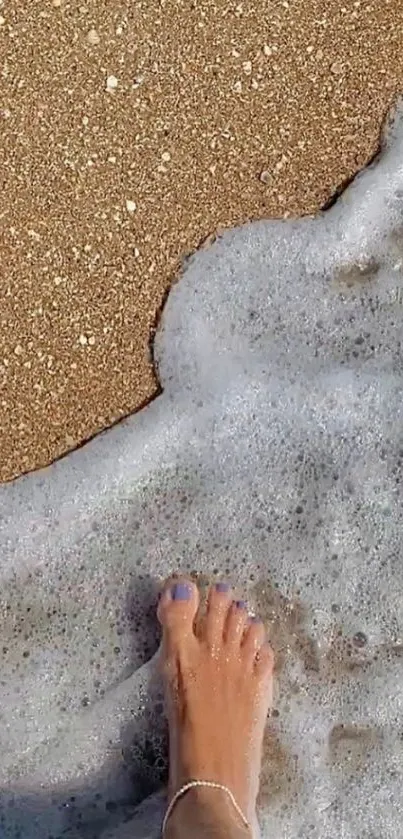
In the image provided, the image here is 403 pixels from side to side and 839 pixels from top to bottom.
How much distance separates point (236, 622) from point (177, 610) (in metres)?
0.13

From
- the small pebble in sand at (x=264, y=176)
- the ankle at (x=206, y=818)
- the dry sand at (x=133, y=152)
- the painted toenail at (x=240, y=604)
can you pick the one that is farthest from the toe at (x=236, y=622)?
the small pebble in sand at (x=264, y=176)

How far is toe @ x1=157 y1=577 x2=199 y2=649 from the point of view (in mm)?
1674

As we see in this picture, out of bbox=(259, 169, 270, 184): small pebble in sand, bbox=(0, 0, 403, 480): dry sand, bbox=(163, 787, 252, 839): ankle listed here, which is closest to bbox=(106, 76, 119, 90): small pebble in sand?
bbox=(0, 0, 403, 480): dry sand

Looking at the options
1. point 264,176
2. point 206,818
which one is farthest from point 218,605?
point 264,176

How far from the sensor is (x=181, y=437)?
169cm

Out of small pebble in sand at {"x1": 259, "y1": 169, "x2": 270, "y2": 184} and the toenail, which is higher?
small pebble in sand at {"x1": 259, "y1": 169, "x2": 270, "y2": 184}

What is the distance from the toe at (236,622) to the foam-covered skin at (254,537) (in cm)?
3

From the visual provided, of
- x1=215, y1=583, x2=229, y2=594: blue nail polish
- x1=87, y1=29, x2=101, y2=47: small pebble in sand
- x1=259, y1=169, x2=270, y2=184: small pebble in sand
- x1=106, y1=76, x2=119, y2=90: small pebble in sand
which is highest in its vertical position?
x1=87, y1=29, x2=101, y2=47: small pebble in sand

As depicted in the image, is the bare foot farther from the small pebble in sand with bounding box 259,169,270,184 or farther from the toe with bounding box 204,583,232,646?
the small pebble in sand with bounding box 259,169,270,184

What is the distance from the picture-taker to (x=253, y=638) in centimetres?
170

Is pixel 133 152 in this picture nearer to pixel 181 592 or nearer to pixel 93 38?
pixel 93 38

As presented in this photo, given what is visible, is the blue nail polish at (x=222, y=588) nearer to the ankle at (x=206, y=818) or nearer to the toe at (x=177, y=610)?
the toe at (x=177, y=610)

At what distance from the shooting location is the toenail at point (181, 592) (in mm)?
1677

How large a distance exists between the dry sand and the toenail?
1.20 feet
